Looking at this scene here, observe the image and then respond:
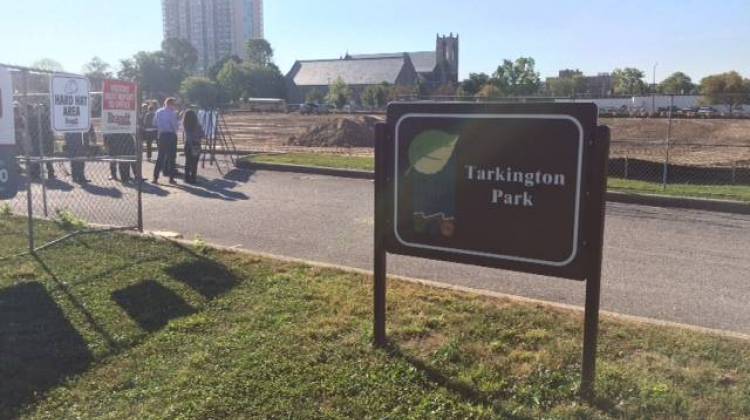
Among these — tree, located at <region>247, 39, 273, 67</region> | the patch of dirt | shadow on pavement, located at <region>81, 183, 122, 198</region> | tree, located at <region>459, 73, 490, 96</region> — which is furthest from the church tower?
shadow on pavement, located at <region>81, 183, 122, 198</region>

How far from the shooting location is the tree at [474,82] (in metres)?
105

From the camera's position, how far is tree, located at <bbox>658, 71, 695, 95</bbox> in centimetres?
12102

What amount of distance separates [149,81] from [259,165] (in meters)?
133

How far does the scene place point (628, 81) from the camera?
12950 cm

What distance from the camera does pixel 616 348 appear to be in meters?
4.41

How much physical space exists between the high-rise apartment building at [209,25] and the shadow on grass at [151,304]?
17874 centimetres

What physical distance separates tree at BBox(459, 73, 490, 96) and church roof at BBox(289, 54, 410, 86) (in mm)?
32868

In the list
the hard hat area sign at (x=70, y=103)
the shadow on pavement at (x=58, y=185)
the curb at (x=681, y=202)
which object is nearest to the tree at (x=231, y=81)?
the shadow on pavement at (x=58, y=185)

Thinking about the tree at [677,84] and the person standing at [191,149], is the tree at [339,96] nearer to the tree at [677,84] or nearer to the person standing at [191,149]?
the tree at [677,84]

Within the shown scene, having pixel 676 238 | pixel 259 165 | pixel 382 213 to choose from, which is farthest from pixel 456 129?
pixel 259 165

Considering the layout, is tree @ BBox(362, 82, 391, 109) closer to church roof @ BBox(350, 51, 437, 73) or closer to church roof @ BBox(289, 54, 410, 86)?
church roof @ BBox(289, 54, 410, 86)

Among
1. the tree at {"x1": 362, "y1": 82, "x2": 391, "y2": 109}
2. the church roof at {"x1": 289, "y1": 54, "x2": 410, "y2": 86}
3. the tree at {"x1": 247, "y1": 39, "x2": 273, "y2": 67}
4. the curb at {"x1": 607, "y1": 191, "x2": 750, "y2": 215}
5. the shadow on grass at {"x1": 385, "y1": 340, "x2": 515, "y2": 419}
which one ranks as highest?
the tree at {"x1": 247, "y1": 39, "x2": 273, "y2": 67}

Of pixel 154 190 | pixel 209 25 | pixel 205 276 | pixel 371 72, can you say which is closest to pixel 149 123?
pixel 154 190

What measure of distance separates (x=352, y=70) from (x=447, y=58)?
27238 millimetres
